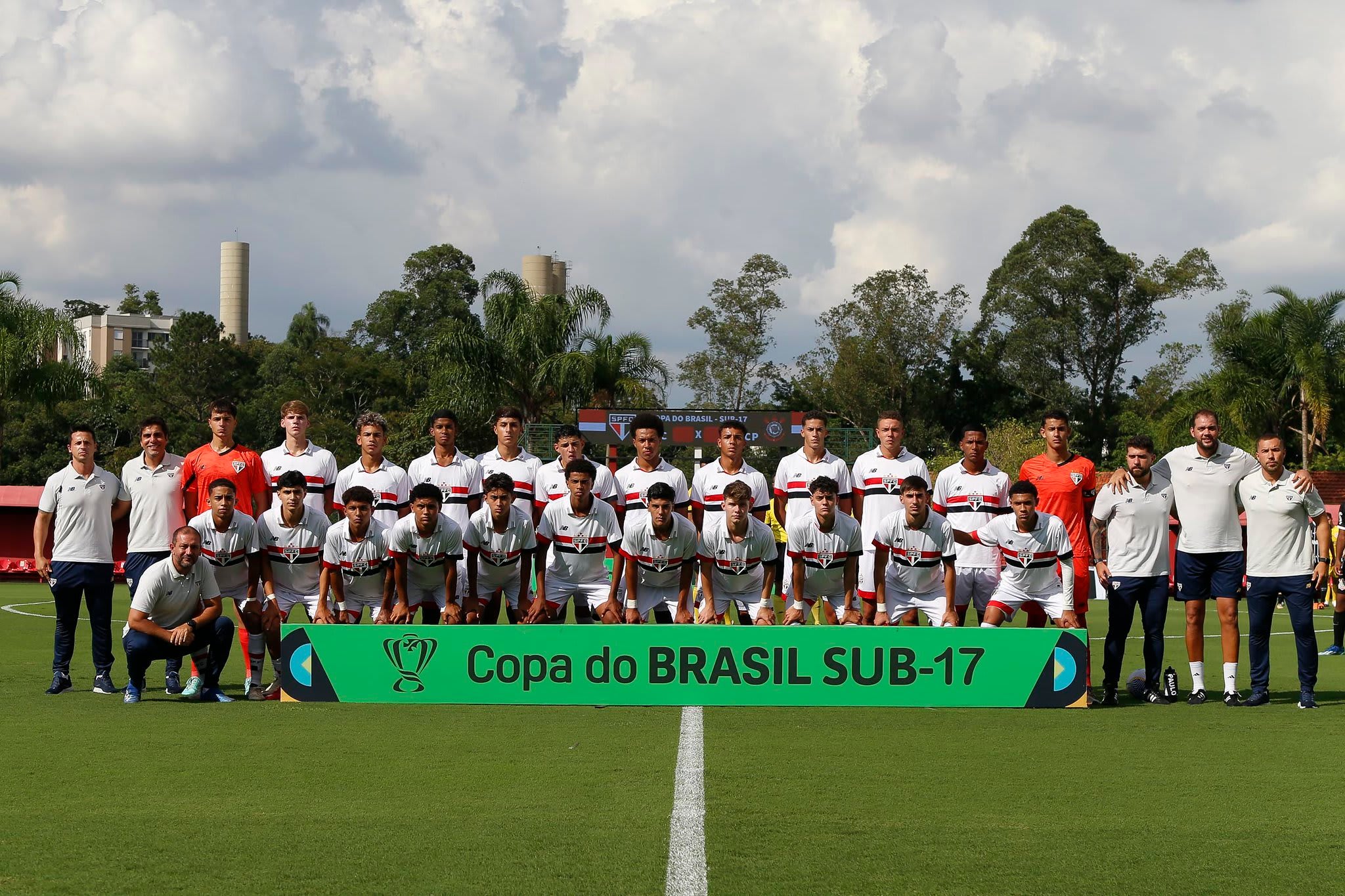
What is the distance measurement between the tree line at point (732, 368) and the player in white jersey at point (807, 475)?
2548cm

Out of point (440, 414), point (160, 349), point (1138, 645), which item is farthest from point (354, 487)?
point (160, 349)

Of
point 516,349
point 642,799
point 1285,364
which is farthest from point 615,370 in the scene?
point 642,799

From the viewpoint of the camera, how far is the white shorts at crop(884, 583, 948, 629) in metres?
10.7

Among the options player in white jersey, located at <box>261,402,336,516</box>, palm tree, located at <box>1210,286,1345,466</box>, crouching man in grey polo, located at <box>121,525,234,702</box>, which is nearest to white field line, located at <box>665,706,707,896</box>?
crouching man in grey polo, located at <box>121,525,234,702</box>

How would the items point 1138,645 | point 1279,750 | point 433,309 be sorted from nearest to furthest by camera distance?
point 1279,750
point 1138,645
point 433,309

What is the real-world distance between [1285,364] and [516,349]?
20.5 metres

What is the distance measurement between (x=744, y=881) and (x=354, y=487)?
598cm

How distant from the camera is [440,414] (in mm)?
11281

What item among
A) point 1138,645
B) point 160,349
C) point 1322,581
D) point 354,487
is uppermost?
point 160,349

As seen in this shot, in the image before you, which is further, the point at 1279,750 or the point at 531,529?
the point at 531,529

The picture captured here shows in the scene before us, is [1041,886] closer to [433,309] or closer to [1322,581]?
[1322,581]

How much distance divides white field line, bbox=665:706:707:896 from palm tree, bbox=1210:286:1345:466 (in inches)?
1172

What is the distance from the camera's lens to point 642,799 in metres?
6.27

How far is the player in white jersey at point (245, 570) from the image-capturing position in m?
9.94
